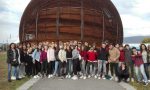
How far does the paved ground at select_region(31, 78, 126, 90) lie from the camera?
12714 millimetres

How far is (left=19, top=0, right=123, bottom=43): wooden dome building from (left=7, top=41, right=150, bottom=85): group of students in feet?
9.92

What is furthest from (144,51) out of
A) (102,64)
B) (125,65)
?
(102,64)

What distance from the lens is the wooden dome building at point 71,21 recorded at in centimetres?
1956

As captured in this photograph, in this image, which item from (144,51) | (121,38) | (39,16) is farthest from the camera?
(121,38)

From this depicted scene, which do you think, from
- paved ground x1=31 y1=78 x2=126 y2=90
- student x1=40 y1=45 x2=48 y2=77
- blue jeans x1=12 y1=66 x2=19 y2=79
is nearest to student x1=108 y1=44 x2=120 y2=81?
paved ground x1=31 y1=78 x2=126 y2=90

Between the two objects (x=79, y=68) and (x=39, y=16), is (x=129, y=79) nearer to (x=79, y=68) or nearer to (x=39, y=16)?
(x=79, y=68)

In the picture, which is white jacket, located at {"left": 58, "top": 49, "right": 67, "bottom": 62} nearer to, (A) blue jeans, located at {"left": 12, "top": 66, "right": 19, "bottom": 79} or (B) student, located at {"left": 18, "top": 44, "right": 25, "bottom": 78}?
(B) student, located at {"left": 18, "top": 44, "right": 25, "bottom": 78}

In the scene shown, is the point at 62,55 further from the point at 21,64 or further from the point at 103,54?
the point at 21,64

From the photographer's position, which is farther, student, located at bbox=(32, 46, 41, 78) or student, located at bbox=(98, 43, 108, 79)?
student, located at bbox=(32, 46, 41, 78)

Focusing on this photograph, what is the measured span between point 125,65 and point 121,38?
7429 mm

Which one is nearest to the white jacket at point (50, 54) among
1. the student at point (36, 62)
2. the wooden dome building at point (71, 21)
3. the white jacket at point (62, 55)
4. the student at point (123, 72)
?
the white jacket at point (62, 55)

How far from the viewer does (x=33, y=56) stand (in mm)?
16219

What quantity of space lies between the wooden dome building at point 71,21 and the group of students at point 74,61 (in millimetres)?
3023

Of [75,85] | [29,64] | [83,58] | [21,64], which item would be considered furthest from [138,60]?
[21,64]
